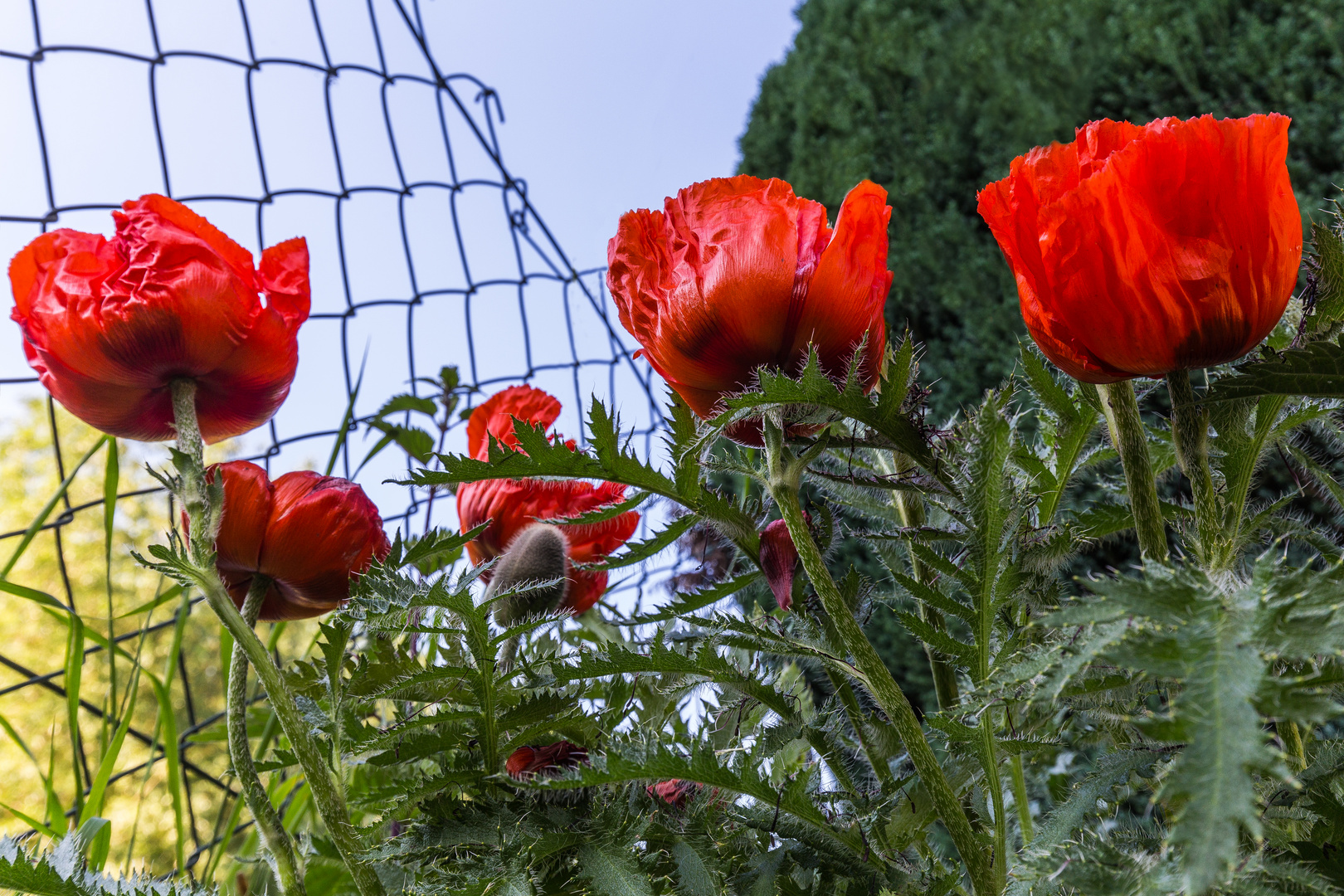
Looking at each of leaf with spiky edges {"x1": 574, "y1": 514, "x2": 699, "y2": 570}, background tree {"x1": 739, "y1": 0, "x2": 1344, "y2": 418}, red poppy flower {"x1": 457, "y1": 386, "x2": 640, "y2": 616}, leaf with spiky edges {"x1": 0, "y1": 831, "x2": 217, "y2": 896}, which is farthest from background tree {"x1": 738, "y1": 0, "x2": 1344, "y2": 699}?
leaf with spiky edges {"x1": 0, "y1": 831, "x2": 217, "y2": 896}

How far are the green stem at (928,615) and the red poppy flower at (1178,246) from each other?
11 cm

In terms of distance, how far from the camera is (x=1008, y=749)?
11.9 inches

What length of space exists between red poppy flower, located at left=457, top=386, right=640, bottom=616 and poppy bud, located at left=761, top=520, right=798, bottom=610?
120 millimetres

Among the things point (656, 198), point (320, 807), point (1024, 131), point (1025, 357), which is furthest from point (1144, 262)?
point (1024, 131)

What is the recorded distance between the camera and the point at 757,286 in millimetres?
333

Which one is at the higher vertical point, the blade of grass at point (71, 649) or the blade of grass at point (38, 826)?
the blade of grass at point (71, 649)

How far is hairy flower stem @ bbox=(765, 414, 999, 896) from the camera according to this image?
295 millimetres

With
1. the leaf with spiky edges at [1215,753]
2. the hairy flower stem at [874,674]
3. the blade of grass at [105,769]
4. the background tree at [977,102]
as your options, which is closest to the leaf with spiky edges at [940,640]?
the hairy flower stem at [874,674]

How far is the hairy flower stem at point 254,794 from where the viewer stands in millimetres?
346

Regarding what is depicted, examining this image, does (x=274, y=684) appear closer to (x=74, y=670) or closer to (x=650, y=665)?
(x=650, y=665)

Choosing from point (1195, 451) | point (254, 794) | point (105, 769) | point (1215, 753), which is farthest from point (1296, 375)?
point (105, 769)

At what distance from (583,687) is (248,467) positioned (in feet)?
0.63

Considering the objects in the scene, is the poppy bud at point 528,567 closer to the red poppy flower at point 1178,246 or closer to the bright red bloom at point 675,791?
the bright red bloom at point 675,791

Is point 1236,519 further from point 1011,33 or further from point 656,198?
point 1011,33
